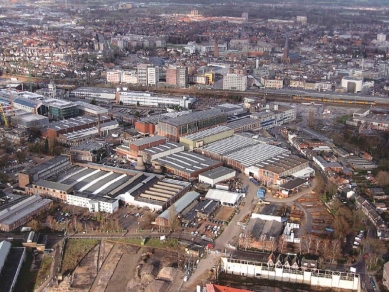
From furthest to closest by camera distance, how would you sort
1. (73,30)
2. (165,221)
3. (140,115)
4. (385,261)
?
(73,30)
(140,115)
(165,221)
(385,261)

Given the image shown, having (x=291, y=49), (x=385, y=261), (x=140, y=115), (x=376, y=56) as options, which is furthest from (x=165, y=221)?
(x=291, y=49)

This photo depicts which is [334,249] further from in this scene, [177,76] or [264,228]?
[177,76]

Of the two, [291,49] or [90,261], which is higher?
[291,49]

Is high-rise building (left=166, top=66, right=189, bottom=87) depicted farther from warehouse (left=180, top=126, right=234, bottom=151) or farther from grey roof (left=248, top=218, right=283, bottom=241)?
grey roof (left=248, top=218, right=283, bottom=241)

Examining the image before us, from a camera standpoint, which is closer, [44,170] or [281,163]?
[44,170]

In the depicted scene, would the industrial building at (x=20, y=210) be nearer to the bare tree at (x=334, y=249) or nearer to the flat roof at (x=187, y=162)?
the flat roof at (x=187, y=162)

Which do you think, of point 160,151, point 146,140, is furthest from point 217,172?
point 146,140

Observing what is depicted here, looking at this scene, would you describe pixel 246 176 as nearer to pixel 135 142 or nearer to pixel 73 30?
pixel 135 142
